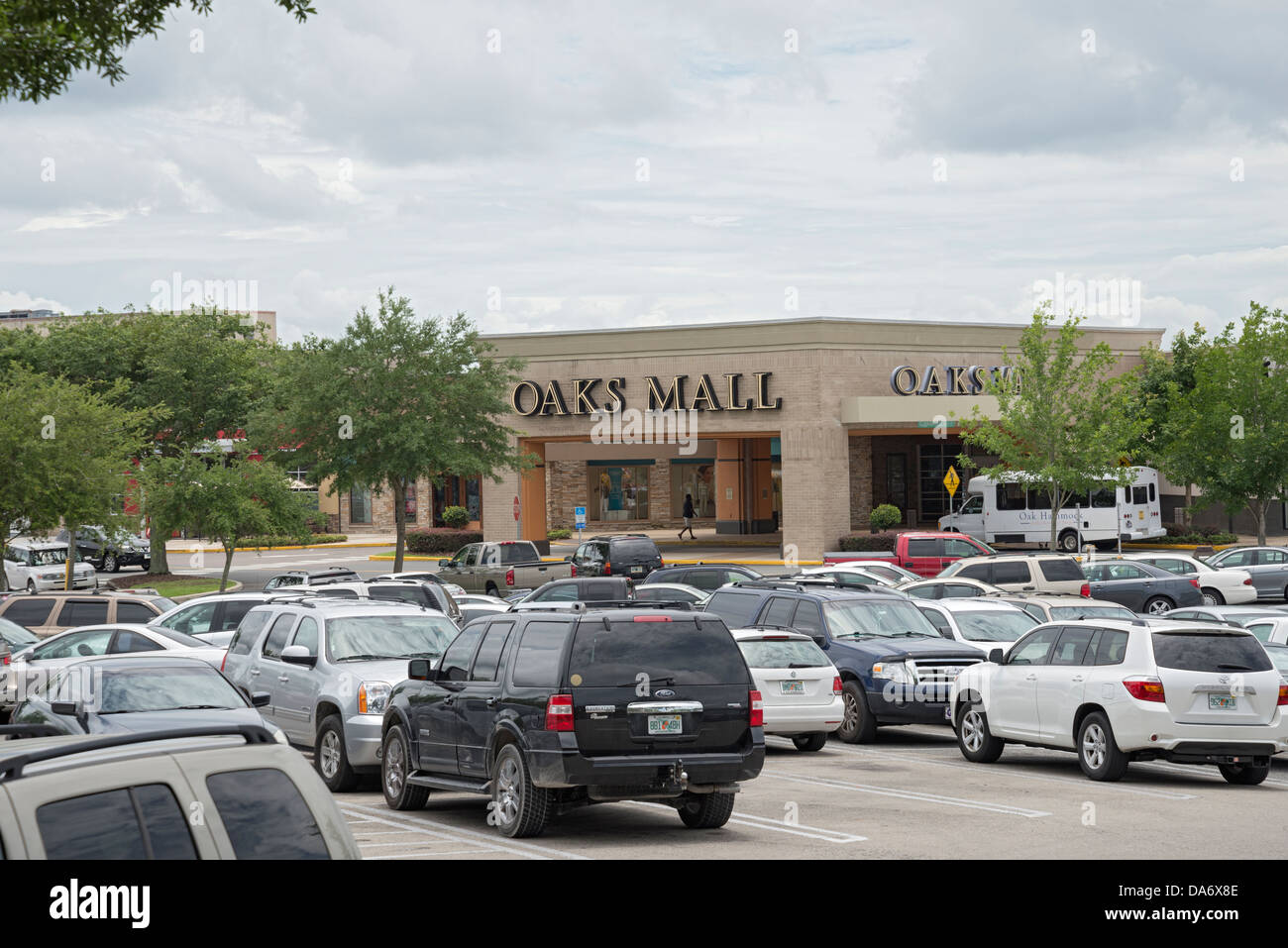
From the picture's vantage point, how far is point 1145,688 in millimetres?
14164

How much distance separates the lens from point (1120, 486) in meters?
47.4

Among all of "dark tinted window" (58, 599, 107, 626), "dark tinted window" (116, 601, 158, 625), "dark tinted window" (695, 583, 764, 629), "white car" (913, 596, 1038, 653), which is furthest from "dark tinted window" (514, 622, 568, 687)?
"dark tinted window" (58, 599, 107, 626)

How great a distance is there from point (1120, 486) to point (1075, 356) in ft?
30.6

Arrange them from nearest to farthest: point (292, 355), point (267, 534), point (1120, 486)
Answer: point (267, 534)
point (292, 355)
point (1120, 486)

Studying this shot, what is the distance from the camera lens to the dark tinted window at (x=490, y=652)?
11898mm

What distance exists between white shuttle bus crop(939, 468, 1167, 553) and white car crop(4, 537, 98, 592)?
29.6 m

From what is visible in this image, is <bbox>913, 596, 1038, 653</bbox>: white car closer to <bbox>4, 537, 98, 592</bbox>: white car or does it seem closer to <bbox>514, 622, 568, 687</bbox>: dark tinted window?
<bbox>514, 622, 568, 687</bbox>: dark tinted window

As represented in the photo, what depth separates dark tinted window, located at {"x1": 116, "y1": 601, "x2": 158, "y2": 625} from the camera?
74.3ft

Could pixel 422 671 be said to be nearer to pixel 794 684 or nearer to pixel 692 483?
pixel 794 684

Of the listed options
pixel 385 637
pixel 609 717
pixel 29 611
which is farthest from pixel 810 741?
pixel 29 611

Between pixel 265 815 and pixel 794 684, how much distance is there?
41.4ft

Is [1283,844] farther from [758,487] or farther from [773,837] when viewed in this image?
[758,487]

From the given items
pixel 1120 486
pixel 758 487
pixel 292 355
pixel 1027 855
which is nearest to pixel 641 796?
pixel 1027 855

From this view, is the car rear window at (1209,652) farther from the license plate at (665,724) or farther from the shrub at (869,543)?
the shrub at (869,543)
